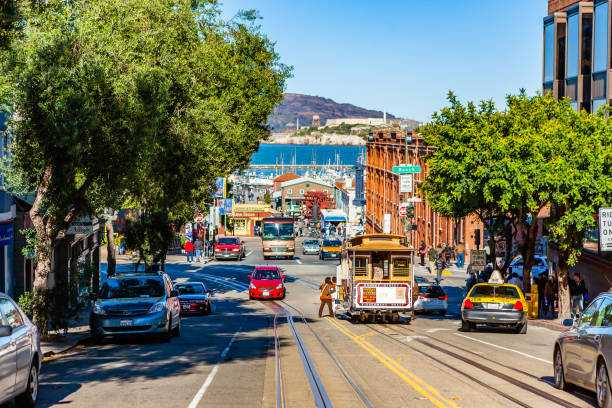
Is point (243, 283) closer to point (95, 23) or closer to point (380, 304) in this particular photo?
point (380, 304)

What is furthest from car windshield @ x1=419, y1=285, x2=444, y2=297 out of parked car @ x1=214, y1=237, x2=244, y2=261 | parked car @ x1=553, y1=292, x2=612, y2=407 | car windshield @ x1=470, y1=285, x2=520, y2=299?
parked car @ x1=214, y1=237, x2=244, y2=261

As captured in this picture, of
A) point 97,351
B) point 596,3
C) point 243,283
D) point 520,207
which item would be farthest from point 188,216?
point 596,3

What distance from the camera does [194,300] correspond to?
32.3 metres

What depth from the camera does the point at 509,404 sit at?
1170 centimetres

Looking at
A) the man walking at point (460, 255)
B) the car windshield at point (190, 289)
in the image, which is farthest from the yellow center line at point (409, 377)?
the man walking at point (460, 255)

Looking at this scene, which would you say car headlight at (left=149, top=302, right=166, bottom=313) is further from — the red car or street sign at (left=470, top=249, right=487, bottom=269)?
street sign at (left=470, top=249, right=487, bottom=269)

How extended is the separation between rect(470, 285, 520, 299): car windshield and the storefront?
81.6 meters

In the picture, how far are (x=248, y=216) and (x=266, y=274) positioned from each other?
6664 centimetres

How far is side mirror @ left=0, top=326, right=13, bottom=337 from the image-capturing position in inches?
396

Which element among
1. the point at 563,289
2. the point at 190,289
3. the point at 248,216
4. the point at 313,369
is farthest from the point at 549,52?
the point at 248,216

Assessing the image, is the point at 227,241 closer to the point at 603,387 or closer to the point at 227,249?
the point at 227,249

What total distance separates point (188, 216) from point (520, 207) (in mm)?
16492

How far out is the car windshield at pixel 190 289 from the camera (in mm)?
33031

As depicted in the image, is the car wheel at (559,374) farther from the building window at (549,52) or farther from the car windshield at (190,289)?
the building window at (549,52)
